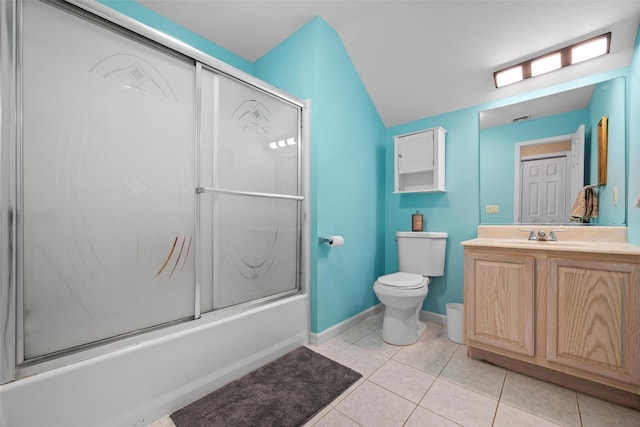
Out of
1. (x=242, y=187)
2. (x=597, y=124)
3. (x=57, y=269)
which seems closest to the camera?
(x=57, y=269)

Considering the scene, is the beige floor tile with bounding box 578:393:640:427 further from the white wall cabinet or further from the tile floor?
the white wall cabinet

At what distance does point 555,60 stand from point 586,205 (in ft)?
3.38

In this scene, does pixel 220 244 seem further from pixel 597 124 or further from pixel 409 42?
pixel 597 124

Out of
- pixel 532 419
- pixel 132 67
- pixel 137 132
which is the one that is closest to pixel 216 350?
pixel 137 132

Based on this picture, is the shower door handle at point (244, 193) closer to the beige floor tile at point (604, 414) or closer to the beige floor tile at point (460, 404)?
the beige floor tile at point (460, 404)

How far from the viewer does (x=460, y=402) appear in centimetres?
138

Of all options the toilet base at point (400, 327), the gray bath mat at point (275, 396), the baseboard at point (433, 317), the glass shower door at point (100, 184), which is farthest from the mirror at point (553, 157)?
the glass shower door at point (100, 184)

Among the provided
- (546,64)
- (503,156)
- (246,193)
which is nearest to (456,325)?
(503,156)

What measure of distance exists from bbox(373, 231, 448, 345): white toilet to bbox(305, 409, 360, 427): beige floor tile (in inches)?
33.8

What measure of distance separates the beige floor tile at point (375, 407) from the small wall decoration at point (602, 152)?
1.92m

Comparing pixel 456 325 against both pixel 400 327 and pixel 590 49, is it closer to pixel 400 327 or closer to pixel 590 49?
pixel 400 327

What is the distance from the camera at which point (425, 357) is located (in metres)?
1.83

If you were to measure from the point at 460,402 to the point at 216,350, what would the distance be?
52.7 inches

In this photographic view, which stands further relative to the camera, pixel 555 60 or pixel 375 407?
pixel 555 60
